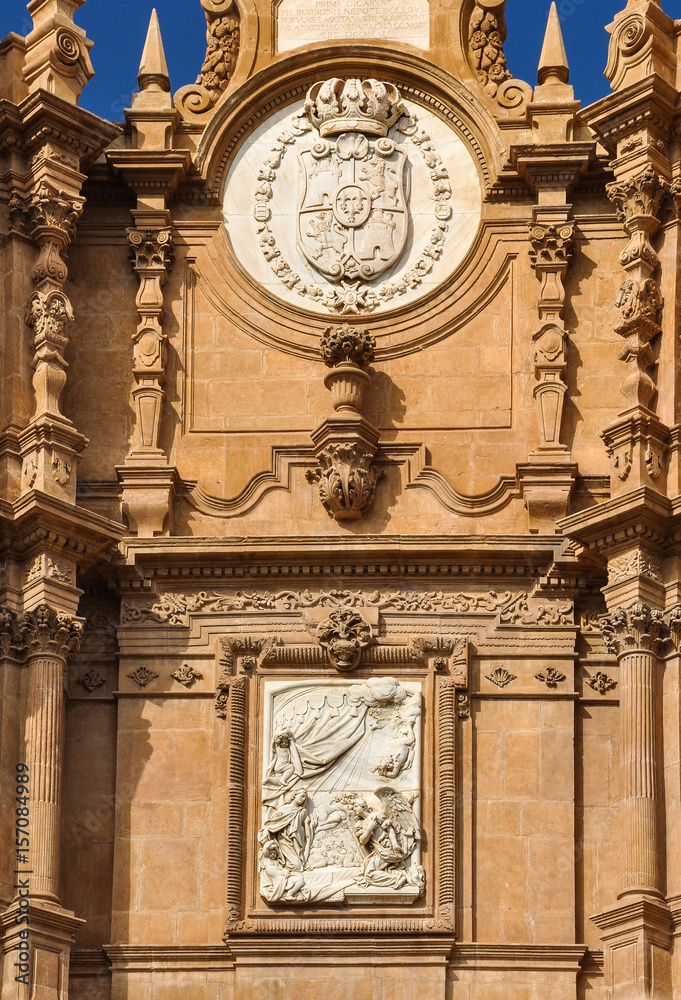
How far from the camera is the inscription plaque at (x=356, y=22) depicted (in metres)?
33.4

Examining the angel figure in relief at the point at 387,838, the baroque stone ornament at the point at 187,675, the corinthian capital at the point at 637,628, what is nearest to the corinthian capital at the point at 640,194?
the corinthian capital at the point at 637,628

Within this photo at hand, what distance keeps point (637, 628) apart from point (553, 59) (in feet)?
20.9

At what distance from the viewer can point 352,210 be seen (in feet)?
107

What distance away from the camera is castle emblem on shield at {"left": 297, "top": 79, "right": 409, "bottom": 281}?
32656mm

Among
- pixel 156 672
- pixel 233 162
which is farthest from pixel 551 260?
pixel 156 672

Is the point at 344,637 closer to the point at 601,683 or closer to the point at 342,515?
the point at 342,515

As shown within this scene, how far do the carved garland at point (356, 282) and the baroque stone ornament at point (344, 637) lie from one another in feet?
11.3

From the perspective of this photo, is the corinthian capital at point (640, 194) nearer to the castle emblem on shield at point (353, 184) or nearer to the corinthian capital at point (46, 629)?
the castle emblem on shield at point (353, 184)

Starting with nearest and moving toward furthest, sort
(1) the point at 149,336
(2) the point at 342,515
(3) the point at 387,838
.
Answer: (3) the point at 387,838
(2) the point at 342,515
(1) the point at 149,336

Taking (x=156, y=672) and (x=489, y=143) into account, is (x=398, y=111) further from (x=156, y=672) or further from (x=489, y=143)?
(x=156, y=672)

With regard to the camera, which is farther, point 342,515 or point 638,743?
point 342,515

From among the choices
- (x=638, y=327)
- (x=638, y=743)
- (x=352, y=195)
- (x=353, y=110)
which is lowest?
(x=638, y=743)

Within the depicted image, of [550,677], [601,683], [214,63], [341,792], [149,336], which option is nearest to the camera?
[341,792]

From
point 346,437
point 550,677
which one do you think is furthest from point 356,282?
point 550,677
